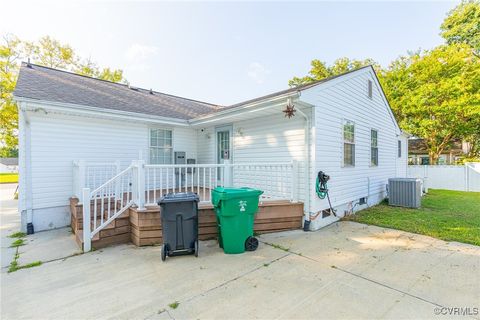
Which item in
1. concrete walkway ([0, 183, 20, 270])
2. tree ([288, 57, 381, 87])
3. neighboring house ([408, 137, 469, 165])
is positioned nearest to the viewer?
concrete walkway ([0, 183, 20, 270])

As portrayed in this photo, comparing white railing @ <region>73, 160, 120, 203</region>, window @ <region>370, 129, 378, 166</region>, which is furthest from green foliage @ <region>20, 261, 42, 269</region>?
window @ <region>370, 129, 378, 166</region>

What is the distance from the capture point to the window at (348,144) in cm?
652

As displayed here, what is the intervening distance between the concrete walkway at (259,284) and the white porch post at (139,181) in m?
0.87

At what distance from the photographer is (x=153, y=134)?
7.55 m

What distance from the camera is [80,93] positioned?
6.75 metres

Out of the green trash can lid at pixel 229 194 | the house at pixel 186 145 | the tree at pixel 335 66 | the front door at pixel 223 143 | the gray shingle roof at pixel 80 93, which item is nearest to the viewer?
the green trash can lid at pixel 229 194

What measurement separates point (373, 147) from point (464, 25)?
16.0 m

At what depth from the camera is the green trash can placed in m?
3.88

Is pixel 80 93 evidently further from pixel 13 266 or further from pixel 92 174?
pixel 13 266

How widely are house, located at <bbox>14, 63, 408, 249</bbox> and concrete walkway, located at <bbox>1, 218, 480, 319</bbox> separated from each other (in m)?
1.16

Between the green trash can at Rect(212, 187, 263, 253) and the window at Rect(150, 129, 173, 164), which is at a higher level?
the window at Rect(150, 129, 173, 164)

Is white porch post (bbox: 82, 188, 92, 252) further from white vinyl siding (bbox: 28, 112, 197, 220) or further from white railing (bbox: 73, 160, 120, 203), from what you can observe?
white vinyl siding (bbox: 28, 112, 197, 220)

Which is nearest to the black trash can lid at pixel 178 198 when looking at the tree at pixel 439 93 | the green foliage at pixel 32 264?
the green foliage at pixel 32 264

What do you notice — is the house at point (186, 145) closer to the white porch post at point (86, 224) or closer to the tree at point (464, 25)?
the white porch post at point (86, 224)
